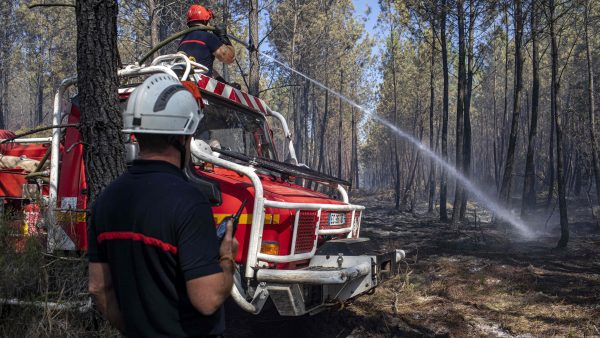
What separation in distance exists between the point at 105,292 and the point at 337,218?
3.50 m

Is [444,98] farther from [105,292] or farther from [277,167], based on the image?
[105,292]

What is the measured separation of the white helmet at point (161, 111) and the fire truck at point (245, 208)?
1166 millimetres

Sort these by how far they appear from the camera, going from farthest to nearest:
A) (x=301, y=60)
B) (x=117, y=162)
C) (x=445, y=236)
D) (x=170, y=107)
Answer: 1. (x=301, y=60)
2. (x=445, y=236)
3. (x=117, y=162)
4. (x=170, y=107)

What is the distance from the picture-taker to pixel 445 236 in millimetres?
15414

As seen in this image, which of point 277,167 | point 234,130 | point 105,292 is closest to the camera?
point 105,292

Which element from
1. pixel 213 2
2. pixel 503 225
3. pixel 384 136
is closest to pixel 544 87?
pixel 384 136

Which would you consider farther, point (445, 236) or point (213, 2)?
point (213, 2)

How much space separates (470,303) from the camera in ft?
22.1

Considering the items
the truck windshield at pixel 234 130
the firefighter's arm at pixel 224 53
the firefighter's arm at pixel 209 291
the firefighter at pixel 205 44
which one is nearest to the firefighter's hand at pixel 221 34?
→ the firefighter at pixel 205 44

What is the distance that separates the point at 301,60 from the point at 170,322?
3534 centimetres

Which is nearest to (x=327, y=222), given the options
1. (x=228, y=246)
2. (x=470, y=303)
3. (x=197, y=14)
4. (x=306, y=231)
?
(x=306, y=231)

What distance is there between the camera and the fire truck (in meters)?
4.06

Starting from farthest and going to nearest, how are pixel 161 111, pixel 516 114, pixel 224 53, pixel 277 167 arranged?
pixel 516 114, pixel 224 53, pixel 277 167, pixel 161 111

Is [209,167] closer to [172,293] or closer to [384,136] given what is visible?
[172,293]
